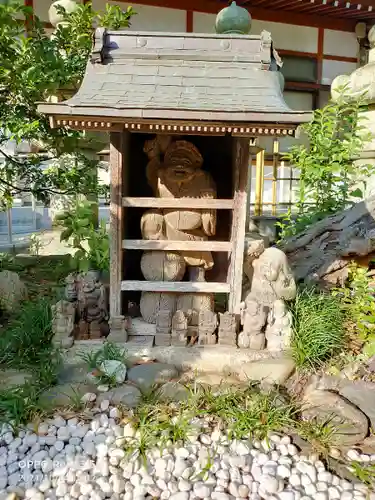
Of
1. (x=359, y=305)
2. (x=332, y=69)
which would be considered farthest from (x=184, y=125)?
(x=332, y=69)

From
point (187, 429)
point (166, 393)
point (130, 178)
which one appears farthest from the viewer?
point (130, 178)

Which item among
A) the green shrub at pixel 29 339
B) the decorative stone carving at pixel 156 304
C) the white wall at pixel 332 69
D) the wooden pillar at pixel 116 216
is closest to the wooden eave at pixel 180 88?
the wooden pillar at pixel 116 216

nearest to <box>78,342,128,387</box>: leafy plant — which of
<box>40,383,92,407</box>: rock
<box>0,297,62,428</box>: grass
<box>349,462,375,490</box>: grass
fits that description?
<box>40,383,92,407</box>: rock

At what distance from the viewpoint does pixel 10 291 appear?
4547mm

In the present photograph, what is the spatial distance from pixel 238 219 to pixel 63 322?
5.52 ft

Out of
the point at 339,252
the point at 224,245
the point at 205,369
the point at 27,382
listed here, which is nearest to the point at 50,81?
the point at 224,245

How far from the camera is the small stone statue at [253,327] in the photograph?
3527mm

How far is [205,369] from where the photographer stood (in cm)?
343

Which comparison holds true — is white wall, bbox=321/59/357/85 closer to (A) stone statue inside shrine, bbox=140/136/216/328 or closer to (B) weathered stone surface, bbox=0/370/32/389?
(A) stone statue inside shrine, bbox=140/136/216/328

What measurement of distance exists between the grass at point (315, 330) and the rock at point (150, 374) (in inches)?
39.8

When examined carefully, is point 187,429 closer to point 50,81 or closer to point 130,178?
point 130,178

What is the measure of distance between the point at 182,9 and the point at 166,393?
28.6 ft

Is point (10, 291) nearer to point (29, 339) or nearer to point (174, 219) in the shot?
point (29, 339)

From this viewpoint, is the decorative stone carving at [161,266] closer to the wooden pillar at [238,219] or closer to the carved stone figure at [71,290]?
the wooden pillar at [238,219]
